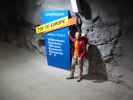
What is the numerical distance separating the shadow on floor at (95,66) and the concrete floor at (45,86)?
0.15 metres

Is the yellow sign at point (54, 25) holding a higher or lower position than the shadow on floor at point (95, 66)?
higher

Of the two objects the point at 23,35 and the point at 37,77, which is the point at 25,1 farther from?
the point at 37,77

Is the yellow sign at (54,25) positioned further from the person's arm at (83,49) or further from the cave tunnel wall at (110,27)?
the person's arm at (83,49)

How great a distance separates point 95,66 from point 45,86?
873 millimetres

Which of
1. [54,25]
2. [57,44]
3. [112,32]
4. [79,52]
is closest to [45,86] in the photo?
[79,52]

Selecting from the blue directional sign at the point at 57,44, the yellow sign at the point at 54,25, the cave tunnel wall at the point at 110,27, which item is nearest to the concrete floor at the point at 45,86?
the blue directional sign at the point at 57,44

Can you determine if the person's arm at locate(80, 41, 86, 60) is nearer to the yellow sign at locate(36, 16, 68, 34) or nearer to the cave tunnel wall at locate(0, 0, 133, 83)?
the cave tunnel wall at locate(0, 0, 133, 83)

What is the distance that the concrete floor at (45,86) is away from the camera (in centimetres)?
317

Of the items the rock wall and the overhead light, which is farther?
the overhead light

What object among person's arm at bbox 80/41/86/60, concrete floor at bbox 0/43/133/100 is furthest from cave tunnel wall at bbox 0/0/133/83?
concrete floor at bbox 0/43/133/100

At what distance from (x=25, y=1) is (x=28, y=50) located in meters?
1.07

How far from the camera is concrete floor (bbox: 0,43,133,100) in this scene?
3.17 m

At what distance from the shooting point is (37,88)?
3432 millimetres

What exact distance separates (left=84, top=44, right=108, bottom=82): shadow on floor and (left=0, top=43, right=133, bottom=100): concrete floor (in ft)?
0.50
